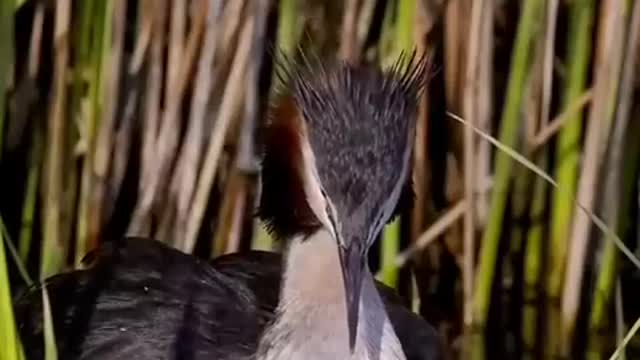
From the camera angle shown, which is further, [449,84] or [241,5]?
[449,84]

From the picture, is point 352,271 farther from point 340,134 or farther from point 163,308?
point 163,308

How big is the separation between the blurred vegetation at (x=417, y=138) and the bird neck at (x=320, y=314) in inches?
9.6

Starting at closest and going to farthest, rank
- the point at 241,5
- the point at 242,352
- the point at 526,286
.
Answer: the point at 242,352, the point at 241,5, the point at 526,286

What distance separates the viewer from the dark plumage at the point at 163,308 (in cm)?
194

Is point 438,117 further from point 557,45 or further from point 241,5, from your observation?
point 241,5

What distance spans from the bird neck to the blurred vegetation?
25 centimetres

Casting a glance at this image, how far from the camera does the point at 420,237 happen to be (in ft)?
7.59

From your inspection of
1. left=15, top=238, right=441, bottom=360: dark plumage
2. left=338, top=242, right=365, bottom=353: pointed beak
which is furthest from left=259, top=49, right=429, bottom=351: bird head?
left=15, top=238, right=441, bottom=360: dark plumage

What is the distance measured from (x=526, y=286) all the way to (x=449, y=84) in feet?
1.20

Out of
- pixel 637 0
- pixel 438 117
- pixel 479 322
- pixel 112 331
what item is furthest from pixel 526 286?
pixel 112 331

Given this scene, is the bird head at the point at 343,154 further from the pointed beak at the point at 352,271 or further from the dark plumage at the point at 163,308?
the dark plumage at the point at 163,308

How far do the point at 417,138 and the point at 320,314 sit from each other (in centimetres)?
47

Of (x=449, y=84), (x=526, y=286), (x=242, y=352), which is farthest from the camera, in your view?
(x=526, y=286)

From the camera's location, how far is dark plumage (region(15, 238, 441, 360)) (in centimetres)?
194
